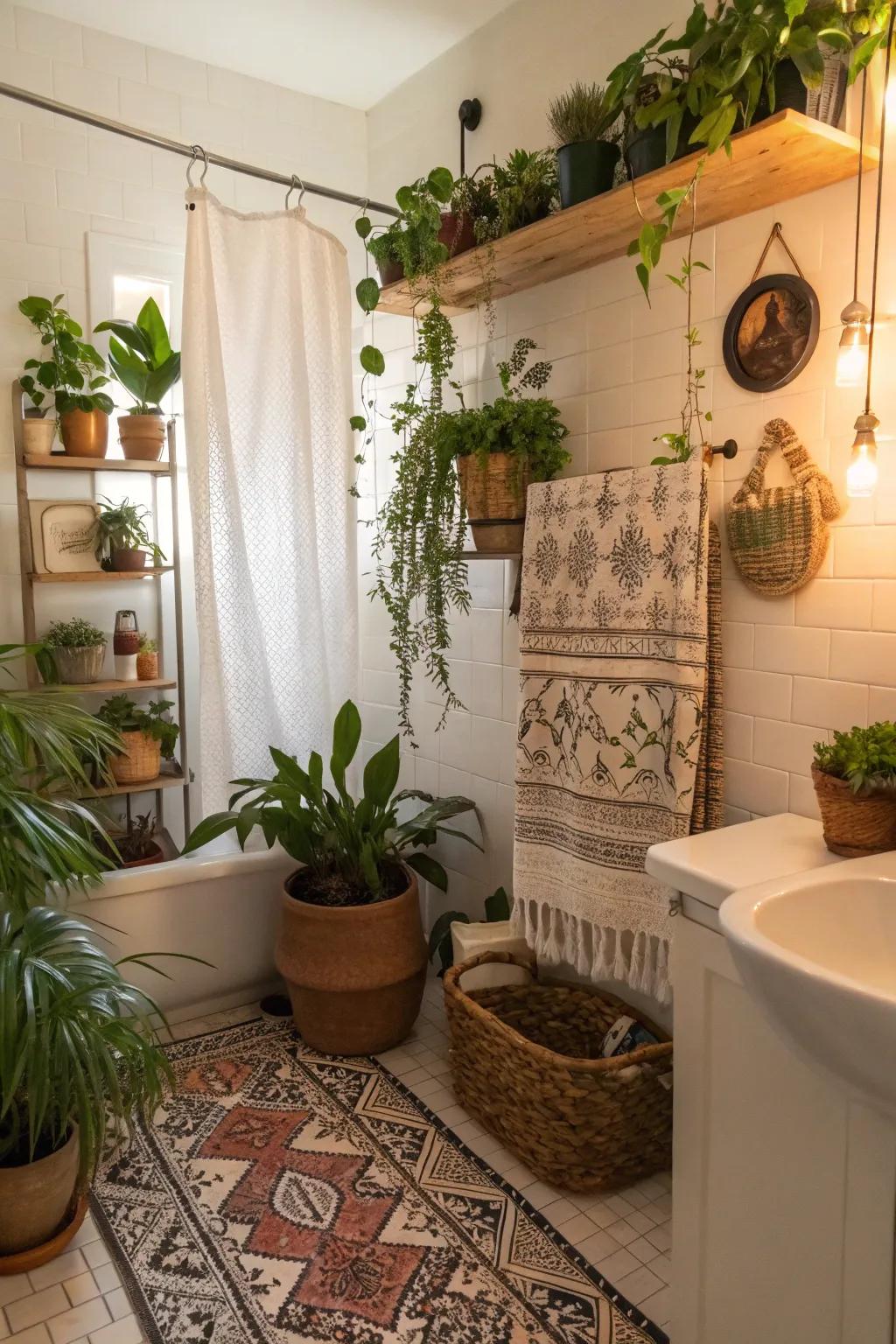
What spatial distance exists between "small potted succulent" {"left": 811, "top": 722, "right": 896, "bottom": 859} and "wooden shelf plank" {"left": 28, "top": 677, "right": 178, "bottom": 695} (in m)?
1.87

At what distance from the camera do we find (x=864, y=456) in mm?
1371

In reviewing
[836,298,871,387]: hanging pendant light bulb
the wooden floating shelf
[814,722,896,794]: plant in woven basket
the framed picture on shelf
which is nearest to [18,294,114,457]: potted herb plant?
the framed picture on shelf

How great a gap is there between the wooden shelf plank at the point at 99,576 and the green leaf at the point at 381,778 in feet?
2.83

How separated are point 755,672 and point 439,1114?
1.18 metres

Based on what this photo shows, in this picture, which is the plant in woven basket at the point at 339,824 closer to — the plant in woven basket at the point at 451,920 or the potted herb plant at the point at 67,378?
the plant in woven basket at the point at 451,920

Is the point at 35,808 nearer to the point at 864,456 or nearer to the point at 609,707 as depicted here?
the point at 609,707

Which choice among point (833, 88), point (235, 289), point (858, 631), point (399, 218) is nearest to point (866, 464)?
point (858, 631)

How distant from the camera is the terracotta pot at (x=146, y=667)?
2.72m

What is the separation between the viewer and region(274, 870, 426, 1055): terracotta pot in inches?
86.7

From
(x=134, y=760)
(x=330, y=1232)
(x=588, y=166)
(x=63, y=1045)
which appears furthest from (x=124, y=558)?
(x=330, y=1232)

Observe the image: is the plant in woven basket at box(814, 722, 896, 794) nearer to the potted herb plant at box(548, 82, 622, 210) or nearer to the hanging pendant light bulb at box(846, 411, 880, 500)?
the hanging pendant light bulb at box(846, 411, 880, 500)

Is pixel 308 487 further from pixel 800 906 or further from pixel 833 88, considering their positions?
pixel 800 906

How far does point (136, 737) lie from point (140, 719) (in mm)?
72

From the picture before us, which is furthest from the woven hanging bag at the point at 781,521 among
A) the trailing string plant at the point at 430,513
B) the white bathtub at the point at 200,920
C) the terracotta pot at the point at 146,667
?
the terracotta pot at the point at 146,667
